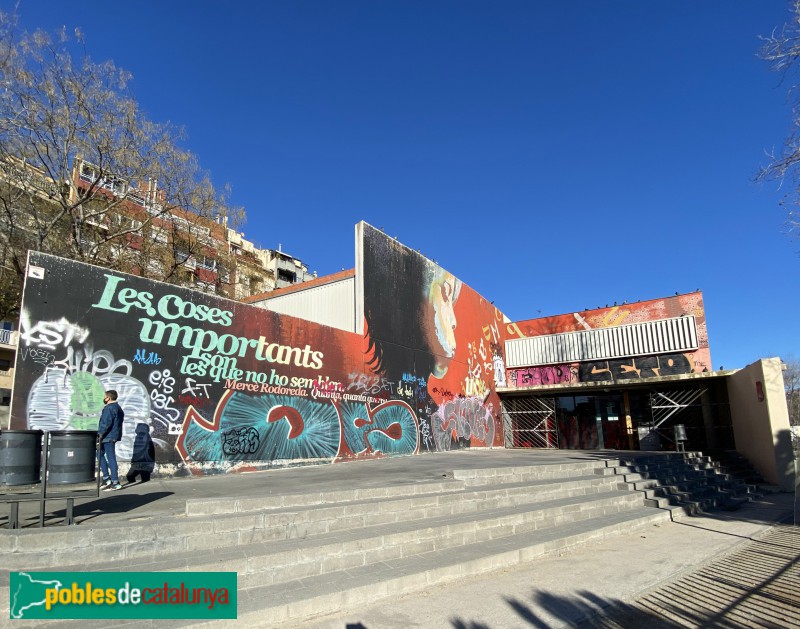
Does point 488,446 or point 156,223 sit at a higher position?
point 156,223

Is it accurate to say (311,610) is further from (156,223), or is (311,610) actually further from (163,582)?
(156,223)

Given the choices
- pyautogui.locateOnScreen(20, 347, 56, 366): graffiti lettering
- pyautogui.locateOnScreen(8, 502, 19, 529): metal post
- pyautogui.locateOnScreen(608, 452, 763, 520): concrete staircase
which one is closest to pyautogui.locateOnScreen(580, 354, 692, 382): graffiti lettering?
pyautogui.locateOnScreen(608, 452, 763, 520): concrete staircase

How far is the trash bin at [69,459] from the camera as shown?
4.68 m

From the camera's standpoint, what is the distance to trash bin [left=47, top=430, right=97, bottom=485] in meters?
4.68

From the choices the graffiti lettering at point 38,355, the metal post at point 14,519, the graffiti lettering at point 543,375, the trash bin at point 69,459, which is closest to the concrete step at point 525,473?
the trash bin at point 69,459

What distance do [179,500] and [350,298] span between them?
30.3 ft

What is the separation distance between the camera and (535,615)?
4332mm

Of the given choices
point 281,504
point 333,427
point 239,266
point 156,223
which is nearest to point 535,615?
point 281,504

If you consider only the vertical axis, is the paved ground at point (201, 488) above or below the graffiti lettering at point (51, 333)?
below

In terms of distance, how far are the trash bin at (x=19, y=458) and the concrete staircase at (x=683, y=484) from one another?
1001 cm

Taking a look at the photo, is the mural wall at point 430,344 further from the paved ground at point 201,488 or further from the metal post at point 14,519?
the metal post at point 14,519

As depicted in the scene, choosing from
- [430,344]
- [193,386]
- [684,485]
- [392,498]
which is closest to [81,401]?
[193,386]

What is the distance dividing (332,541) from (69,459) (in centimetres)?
277

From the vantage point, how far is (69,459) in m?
4.75
